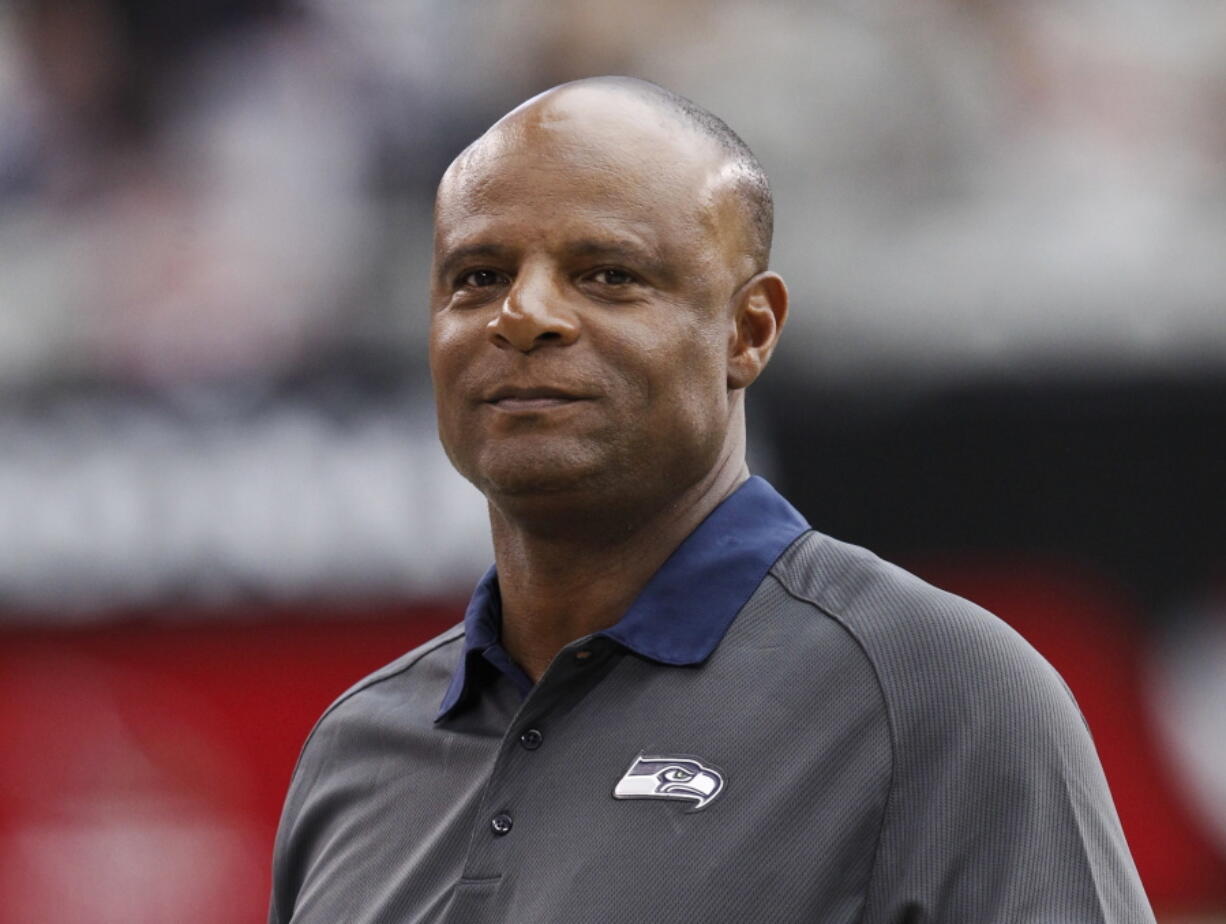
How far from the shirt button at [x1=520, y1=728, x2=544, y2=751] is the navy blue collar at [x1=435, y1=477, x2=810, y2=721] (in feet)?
0.38

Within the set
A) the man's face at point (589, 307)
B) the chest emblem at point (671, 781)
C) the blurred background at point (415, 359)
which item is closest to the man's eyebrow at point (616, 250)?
the man's face at point (589, 307)

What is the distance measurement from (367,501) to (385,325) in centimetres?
49

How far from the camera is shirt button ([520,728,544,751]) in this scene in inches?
69.2

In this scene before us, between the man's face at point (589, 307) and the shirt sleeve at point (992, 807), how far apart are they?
361mm

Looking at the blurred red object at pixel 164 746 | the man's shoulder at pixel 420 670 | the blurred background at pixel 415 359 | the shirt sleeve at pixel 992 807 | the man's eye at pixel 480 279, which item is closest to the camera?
the shirt sleeve at pixel 992 807

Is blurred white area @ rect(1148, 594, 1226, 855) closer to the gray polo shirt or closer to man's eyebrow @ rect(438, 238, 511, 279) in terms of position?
the gray polo shirt

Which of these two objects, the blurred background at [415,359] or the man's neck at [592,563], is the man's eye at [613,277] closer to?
the man's neck at [592,563]

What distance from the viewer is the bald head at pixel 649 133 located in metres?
1.84

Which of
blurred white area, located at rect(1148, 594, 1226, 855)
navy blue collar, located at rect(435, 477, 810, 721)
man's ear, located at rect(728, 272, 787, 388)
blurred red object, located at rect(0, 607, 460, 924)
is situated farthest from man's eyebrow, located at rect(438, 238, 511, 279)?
blurred white area, located at rect(1148, 594, 1226, 855)

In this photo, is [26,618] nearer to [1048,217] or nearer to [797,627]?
[1048,217]

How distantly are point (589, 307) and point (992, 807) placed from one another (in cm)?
62

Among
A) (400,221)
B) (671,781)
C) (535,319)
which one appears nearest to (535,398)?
(535,319)

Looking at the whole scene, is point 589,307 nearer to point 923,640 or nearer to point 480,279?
point 480,279

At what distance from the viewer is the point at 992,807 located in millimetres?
1523
